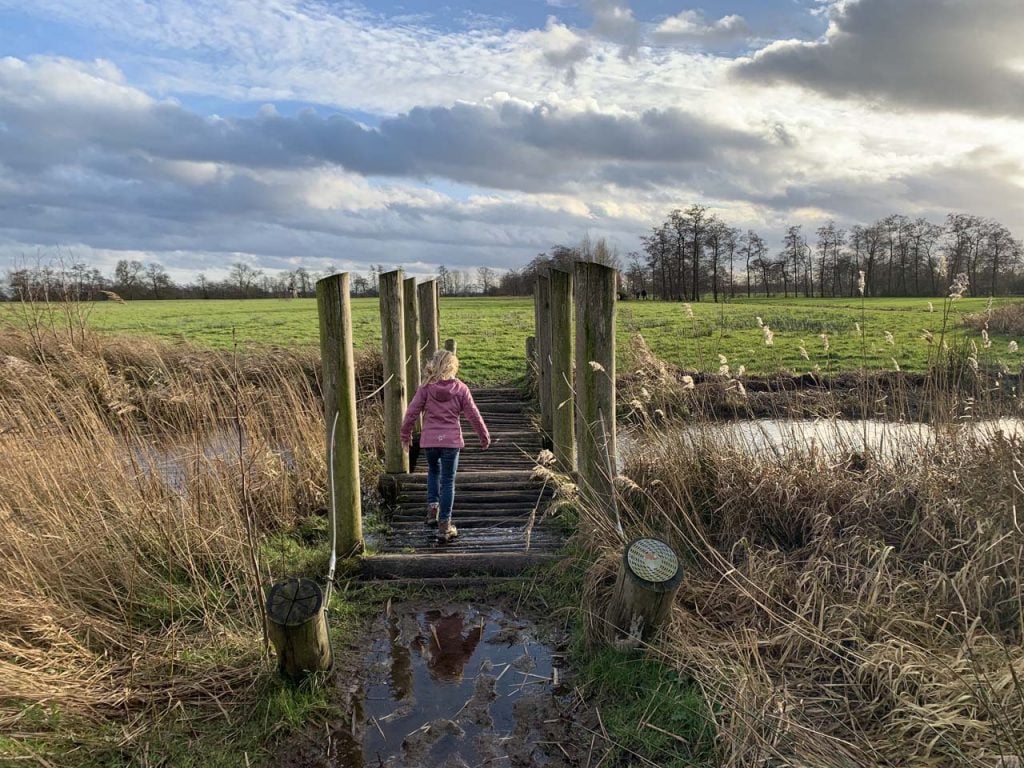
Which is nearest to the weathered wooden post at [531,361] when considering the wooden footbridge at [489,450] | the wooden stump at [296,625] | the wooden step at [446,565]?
the wooden footbridge at [489,450]

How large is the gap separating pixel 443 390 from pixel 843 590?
352 cm

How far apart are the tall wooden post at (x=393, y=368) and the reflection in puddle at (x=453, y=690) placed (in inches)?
115

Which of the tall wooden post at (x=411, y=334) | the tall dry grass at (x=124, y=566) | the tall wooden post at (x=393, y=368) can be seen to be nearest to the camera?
the tall dry grass at (x=124, y=566)

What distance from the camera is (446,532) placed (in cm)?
615

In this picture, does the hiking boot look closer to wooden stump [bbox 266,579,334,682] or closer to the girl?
the girl

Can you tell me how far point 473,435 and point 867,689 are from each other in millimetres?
6893

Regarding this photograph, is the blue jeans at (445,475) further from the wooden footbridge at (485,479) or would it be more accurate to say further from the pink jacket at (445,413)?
the wooden footbridge at (485,479)

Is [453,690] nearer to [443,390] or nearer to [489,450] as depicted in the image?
[443,390]

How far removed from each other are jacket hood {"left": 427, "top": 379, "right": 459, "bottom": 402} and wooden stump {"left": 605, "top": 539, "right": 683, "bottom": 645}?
2.73 meters

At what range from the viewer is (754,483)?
17.3 ft

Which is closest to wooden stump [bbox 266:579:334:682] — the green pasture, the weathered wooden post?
the weathered wooden post

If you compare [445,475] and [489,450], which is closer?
[445,475]

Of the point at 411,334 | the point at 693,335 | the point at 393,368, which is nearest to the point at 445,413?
the point at 393,368

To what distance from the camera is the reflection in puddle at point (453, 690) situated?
3383 mm
